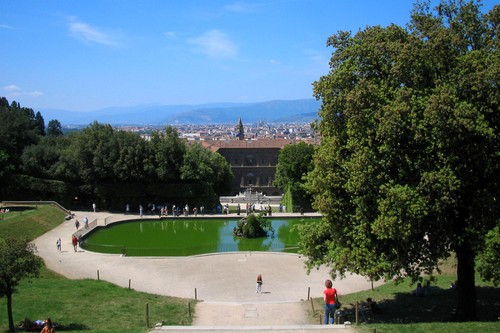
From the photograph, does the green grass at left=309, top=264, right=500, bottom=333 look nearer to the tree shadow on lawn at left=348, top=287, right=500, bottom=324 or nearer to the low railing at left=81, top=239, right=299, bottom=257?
the tree shadow on lawn at left=348, top=287, right=500, bottom=324

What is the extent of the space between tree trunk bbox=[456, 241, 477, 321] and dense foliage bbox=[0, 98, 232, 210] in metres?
33.8

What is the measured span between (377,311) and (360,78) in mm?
7896

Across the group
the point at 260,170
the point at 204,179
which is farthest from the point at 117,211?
the point at 260,170

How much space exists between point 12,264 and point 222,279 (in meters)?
10.7

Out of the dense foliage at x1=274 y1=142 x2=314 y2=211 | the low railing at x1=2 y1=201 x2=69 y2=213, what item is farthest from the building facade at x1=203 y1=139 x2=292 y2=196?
the low railing at x1=2 y1=201 x2=69 y2=213

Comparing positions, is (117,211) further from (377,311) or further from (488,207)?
(488,207)

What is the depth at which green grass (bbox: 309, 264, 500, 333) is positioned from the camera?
1351cm

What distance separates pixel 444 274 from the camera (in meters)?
23.8

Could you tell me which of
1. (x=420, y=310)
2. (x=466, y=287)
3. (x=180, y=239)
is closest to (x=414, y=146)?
(x=466, y=287)

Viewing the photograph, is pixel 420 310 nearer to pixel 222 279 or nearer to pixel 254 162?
pixel 222 279

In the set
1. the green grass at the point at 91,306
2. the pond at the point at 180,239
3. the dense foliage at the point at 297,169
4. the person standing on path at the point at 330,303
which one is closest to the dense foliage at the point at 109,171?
the pond at the point at 180,239

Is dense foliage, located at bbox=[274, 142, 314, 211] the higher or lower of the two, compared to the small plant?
higher

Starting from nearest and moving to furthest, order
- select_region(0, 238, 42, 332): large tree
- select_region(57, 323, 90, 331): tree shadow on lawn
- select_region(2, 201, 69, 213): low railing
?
select_region(0, 238, 42, 332): large tree → select_region(57, 323, 90, 331): tree shadow on lawn → select_region(2, 201, 69, 213): low railing

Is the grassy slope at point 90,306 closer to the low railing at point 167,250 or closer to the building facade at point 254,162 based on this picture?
the low railing at point 167,250
